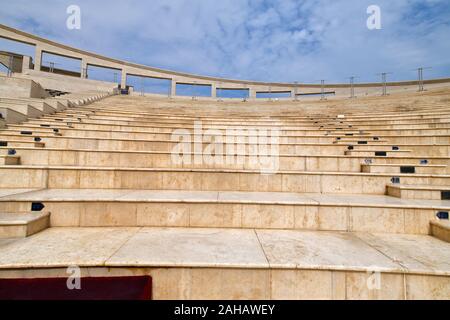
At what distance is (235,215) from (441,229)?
3.34m

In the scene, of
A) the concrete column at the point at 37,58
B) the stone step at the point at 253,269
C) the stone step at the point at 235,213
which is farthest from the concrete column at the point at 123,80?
the stone step at the point at 253,269

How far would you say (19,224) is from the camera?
122 inches

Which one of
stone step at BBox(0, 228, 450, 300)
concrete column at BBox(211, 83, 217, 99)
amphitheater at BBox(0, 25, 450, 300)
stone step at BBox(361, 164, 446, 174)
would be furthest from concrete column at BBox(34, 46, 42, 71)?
stone step at BBox(361, 164, 446, 174)

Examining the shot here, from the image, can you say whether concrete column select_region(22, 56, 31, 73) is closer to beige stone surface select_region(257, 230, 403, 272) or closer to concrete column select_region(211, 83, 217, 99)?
concrete column select_region(211, 83, 217, 99)

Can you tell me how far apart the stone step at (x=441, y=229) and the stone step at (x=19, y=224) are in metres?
6.39

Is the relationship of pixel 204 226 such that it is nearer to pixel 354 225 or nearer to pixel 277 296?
pixel 277 296

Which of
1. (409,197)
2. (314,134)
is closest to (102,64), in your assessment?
(314,134)

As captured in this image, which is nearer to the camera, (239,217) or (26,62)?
(239,217)

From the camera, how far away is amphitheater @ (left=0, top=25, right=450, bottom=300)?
2441 mm

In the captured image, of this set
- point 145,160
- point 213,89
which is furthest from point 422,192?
point 213,89

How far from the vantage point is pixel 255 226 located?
3.86 meters

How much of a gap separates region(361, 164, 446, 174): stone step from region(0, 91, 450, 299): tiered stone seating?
0.09ft

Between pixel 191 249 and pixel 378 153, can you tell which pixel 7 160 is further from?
pixel 378 153
